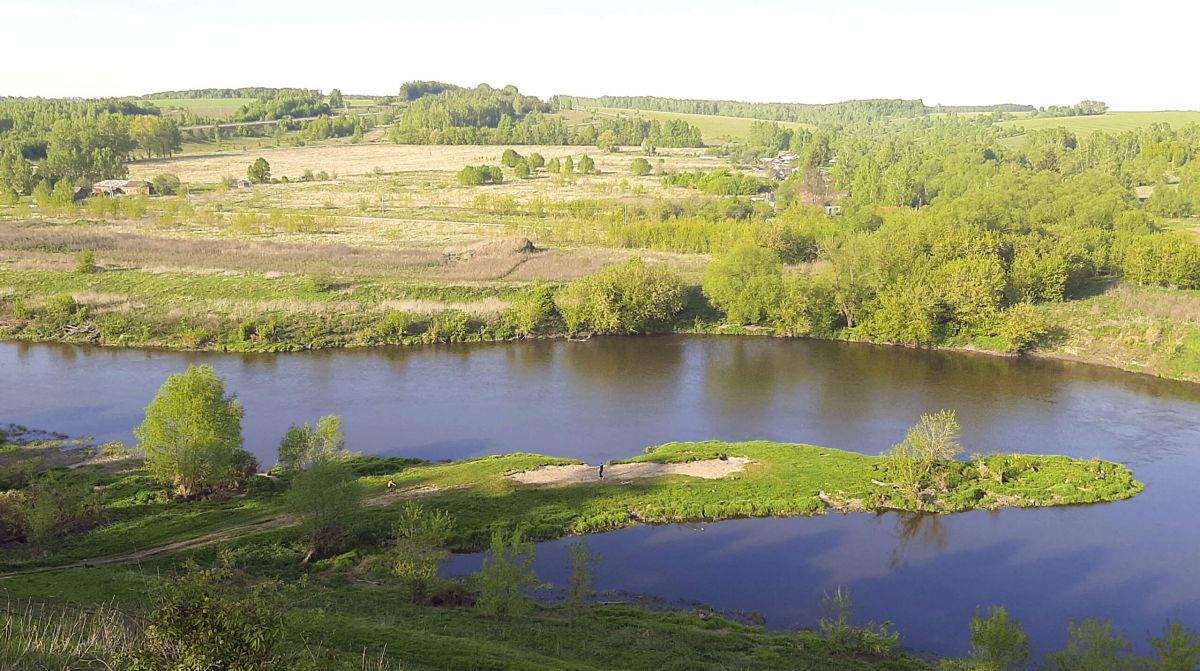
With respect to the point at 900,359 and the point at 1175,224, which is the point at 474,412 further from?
the point at 1175,224

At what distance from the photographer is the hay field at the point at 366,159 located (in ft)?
486

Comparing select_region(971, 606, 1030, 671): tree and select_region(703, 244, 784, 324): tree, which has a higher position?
select_region(703, 244, 784, 324): tree

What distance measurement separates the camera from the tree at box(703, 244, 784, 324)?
64.9 metres

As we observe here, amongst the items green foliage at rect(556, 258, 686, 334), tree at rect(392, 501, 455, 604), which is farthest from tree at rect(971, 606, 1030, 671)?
green foliage at rect(556, 258, 686, 334)

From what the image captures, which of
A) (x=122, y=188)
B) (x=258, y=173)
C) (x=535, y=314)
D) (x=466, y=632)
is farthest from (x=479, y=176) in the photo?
(x=466, y=632)

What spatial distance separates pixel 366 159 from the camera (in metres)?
167

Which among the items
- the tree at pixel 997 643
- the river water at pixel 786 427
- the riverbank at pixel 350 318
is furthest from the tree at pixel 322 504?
the riverbank at pixel 350 318

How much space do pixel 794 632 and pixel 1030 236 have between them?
174ft

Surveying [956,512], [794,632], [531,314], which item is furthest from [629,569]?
[531,314]

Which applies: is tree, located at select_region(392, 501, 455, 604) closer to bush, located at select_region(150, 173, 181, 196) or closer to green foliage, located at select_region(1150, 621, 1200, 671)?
green foliage, located at select_region(1150, 621, 1200, 671)

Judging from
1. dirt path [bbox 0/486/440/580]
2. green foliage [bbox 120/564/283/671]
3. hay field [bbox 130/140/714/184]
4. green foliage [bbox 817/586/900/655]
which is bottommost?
green foliage [bbox 817/586/900/655]

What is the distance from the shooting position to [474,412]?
48.4 meters

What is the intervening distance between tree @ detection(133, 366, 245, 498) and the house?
9285cm

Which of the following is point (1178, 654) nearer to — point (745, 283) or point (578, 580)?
point (578, 580)
